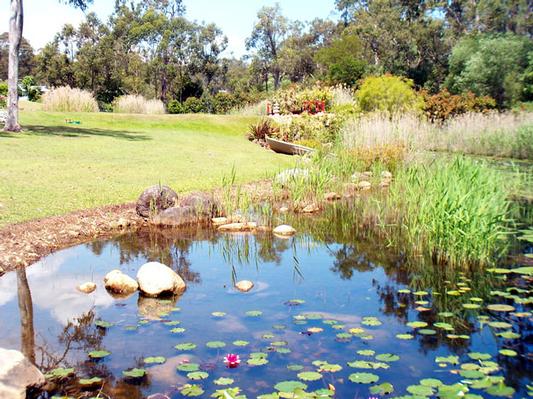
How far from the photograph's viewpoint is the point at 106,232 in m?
7.48

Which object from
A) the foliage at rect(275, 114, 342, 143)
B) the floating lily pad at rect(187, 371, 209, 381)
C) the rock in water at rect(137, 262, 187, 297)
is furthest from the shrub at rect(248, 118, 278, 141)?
the floating lily pad at rect(187, 371, 209, 381)

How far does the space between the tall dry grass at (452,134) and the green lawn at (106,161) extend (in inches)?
78.3

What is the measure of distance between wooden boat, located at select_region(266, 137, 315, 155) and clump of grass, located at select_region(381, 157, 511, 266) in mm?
7318

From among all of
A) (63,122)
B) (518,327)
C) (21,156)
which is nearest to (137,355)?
(518,327)

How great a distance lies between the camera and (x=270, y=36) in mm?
50688

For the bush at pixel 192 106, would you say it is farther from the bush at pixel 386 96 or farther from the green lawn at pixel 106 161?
the bush at pixel 386 96

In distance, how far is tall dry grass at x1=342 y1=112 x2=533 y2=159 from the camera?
1234 cm

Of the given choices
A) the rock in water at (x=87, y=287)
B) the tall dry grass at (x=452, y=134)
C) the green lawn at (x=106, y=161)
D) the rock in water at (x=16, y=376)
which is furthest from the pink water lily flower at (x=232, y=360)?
the tall dry grass at (x=452, y=134)

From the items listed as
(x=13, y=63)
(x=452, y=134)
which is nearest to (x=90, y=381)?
(x=13, y=63)

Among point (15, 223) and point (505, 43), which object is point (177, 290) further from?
point (505, 43)

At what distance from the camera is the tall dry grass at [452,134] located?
12.3 meters

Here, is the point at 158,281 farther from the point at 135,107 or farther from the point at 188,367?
the point at 135,107

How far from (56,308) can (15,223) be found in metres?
2.23

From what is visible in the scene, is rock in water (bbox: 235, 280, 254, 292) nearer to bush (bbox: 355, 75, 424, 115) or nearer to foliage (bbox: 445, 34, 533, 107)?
bush (bbox: 355, 75, 424, 115)
